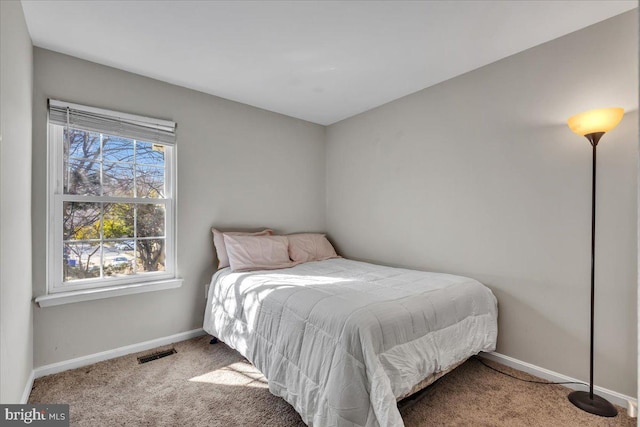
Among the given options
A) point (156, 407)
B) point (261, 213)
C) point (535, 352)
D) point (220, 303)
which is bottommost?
point (156, 407)

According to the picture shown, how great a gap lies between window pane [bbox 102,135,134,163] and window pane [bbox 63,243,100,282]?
0.75m

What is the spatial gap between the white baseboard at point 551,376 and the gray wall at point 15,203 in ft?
10.0

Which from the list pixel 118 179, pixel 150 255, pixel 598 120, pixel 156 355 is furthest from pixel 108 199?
pixel 598 120

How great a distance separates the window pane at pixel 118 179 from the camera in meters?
2.47

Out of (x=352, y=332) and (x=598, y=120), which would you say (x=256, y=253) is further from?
(x=598, y=120)

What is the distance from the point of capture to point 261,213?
3355 mm

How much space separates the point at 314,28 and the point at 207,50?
34.0 inches

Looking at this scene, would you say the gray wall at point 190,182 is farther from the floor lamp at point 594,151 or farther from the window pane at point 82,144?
the floor lamp at point 594,151

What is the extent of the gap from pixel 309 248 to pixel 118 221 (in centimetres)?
187

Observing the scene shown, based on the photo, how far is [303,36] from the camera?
2.05 m

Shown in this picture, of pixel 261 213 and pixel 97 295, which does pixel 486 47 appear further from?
pixel 97 295

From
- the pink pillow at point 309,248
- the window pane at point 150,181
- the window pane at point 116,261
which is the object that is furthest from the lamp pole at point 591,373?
the window pane at point 116,261

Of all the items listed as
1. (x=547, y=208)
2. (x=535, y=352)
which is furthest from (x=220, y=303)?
(x=547, y=208)

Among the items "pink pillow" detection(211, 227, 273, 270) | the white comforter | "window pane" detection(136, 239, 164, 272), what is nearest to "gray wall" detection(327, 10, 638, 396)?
the white comforter
